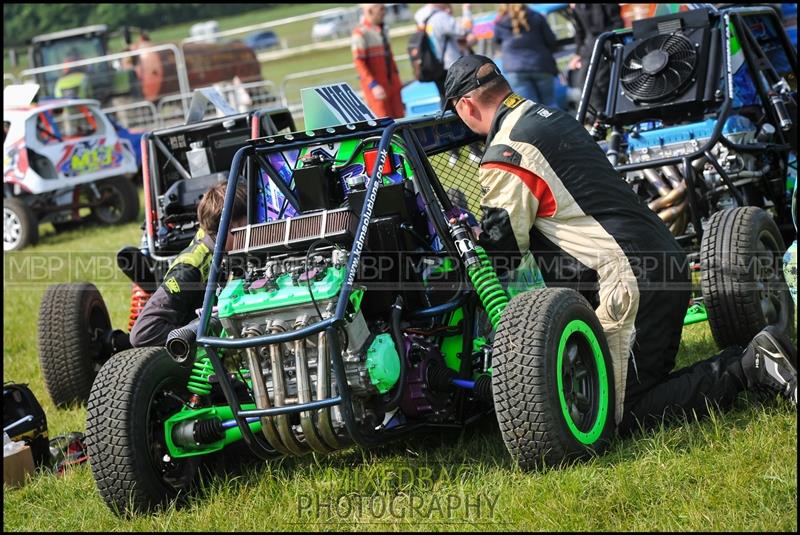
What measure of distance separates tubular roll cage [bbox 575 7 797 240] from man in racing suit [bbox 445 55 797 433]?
1.37 m

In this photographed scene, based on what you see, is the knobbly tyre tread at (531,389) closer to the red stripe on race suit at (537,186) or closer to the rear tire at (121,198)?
the red stripe on race suit at (537,186)

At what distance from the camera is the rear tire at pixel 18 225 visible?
13469 mm

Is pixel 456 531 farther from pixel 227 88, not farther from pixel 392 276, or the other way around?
pixel 227 88

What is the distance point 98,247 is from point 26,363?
4.76 metres

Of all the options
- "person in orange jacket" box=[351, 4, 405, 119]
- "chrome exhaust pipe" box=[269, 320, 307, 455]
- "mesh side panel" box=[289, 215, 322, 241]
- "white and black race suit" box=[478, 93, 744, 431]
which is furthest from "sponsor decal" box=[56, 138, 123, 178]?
"chrome exhaust pipe" box=[269, 320, 307, 455]

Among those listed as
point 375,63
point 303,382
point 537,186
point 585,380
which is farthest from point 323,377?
point 375,63

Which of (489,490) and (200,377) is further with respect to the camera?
(200,377)

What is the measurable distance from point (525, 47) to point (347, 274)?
8.45m

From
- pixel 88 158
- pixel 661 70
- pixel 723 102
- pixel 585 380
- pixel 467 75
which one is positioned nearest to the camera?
pixel 585 380

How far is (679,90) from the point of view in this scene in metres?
6.89

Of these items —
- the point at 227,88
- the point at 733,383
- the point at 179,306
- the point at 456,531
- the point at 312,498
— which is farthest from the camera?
the point at 227,88

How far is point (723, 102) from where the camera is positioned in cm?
676

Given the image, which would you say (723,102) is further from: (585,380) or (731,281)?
(585,380)

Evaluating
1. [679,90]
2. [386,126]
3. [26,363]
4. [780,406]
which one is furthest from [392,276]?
[26,363]
